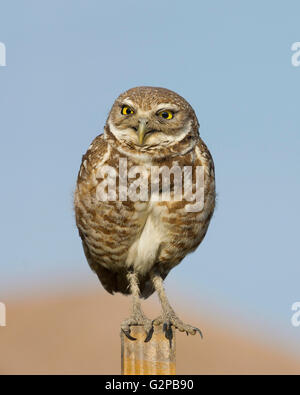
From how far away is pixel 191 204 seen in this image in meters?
6.56

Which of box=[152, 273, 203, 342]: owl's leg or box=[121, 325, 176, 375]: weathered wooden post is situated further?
box=[152, 273, 203, 342]: owl's leg

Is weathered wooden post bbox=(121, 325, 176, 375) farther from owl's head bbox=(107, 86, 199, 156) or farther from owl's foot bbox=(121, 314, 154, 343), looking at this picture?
owl's head bbox=(107, 86, 199, 156)

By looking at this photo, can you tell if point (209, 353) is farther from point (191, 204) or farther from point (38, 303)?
point (191, 204)

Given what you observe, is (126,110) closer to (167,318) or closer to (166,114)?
(166,114)

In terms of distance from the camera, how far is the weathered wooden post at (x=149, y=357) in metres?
5.39

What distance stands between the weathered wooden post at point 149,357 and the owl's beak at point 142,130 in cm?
163

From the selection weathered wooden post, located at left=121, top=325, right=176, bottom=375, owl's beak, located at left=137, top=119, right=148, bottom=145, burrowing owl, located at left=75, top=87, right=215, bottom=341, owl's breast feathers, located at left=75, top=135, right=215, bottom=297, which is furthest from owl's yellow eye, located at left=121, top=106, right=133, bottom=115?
weathered wooden post, located at left=121, top=325, right=176, bottom=375

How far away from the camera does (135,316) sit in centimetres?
651

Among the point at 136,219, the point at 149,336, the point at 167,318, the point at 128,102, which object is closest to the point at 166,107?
the point at 128,102

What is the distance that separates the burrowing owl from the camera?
6.44 metres

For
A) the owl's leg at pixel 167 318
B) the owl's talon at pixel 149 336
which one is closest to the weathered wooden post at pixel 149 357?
the owl's talon at pixel 149 336

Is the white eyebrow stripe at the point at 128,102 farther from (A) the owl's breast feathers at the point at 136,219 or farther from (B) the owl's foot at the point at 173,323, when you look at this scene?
(B) the owl's foot at the point at 173,323
